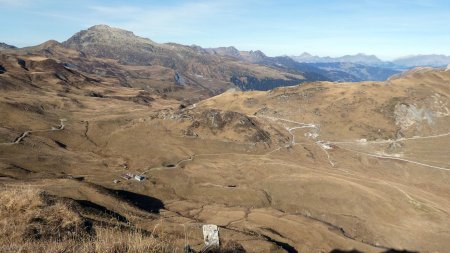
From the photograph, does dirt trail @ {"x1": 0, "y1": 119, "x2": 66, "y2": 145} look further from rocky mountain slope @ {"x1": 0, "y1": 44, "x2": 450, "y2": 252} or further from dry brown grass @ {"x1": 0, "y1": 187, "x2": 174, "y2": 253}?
dry brown grass @ {"x1": 0, "y1": 187, "x2": 174, "y2": 253}

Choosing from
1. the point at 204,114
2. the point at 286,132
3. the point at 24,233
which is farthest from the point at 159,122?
the point at 24,233

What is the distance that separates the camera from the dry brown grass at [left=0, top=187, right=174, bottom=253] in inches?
Answer: 409

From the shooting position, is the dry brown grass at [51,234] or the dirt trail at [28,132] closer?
the dry brown grass at [51,234]

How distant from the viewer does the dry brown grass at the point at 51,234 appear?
10383mm

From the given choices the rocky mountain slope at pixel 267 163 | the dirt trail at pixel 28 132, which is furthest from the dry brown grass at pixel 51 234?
the dirt trail at pixel 28 132

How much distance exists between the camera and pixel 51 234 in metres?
14.4

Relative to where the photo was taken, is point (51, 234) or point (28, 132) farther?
point (28, 132)

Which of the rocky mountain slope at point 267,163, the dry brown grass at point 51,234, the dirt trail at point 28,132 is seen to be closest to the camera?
the dry brown grass at point 51,234

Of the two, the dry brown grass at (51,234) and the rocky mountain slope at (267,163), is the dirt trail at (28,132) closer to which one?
the rocky mountain slope at (267,163)

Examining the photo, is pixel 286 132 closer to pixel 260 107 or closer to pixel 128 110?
pixel 260 107

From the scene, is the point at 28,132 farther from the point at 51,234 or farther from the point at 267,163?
the point at 51,234

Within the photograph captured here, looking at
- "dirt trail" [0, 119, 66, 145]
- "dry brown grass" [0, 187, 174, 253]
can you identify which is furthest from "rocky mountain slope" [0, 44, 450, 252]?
"dry brown grass" [0, 187, 174, 253]

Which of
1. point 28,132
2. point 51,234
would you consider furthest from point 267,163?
point 51,234

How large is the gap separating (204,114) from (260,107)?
137 feet
